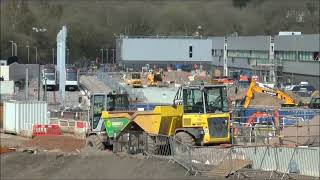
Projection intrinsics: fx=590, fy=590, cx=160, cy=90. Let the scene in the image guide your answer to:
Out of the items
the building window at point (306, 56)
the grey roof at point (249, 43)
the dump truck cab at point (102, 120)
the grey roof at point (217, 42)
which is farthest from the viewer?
the grey roof at point (217, 42)

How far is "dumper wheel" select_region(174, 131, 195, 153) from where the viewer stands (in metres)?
19.3

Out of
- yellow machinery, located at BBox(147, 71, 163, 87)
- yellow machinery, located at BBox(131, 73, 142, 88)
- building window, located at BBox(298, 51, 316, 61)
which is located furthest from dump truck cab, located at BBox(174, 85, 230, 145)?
building window, located at BBox(298, 51, 316, 61)

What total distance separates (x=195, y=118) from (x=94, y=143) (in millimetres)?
4205

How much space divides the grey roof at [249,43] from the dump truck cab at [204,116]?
65367mm

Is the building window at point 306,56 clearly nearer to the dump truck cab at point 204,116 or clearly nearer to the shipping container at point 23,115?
the shipping container at point 23,115

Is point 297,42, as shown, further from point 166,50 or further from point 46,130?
point 46,130

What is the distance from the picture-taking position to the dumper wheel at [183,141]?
19.3 m

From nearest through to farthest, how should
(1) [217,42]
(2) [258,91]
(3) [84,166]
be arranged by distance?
(3) [84,166] → (2) [258,91] → (1) [217,42]

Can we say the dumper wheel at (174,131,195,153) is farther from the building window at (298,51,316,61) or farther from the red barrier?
the building window at (298,51,316,61)

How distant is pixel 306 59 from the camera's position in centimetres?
7381

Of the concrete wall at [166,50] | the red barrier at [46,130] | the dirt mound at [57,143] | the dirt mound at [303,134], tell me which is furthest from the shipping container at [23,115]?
the concrete wall at [166,50]

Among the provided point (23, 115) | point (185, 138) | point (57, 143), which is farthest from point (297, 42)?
point (185, 138)

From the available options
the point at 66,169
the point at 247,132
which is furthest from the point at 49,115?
the point at 66,169

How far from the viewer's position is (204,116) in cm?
2061
